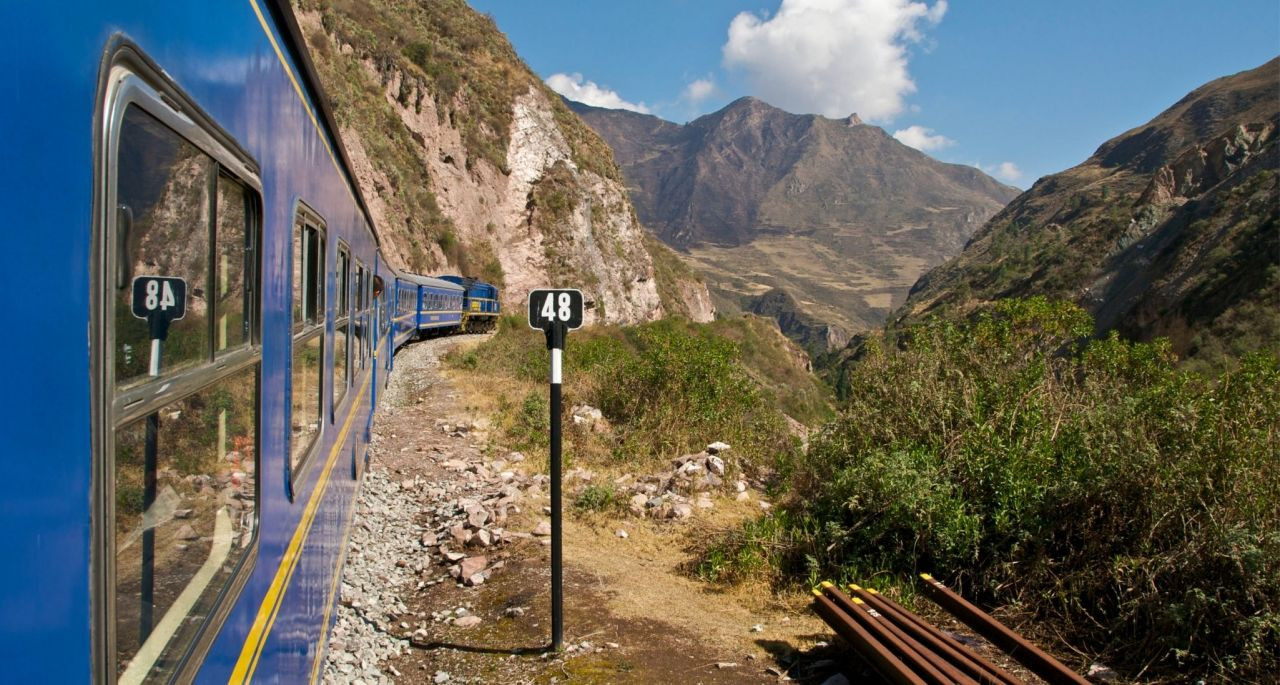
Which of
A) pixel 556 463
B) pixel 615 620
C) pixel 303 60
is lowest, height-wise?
pixel 615 620

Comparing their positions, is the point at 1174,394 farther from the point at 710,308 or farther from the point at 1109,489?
the point at 710,308

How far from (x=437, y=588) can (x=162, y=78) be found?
17.4 ft

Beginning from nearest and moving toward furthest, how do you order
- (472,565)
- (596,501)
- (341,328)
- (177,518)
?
(177,518), (341,328), (472,565), (596,501)

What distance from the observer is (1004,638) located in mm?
4520

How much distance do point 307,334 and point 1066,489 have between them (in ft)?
15.7

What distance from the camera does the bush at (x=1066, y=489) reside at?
4273mm

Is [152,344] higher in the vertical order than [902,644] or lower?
higher

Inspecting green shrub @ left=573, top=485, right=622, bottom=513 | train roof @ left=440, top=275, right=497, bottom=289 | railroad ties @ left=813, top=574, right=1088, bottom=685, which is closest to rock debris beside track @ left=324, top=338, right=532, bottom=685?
green shrub @ left=573, top=485, right=622, bottom=513

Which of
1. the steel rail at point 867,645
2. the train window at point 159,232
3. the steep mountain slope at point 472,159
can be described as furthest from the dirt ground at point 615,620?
the steep mountain slope at point 472,159

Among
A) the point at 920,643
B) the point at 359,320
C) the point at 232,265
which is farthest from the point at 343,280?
the point at 920,643

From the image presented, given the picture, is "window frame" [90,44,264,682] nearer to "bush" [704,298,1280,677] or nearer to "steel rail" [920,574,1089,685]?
"steel rail" [920,574,1089,685]

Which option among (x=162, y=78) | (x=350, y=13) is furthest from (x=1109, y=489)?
(x=350, y=13)

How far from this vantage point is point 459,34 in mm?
45969

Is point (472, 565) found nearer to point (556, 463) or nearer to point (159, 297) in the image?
point (556, 463)
